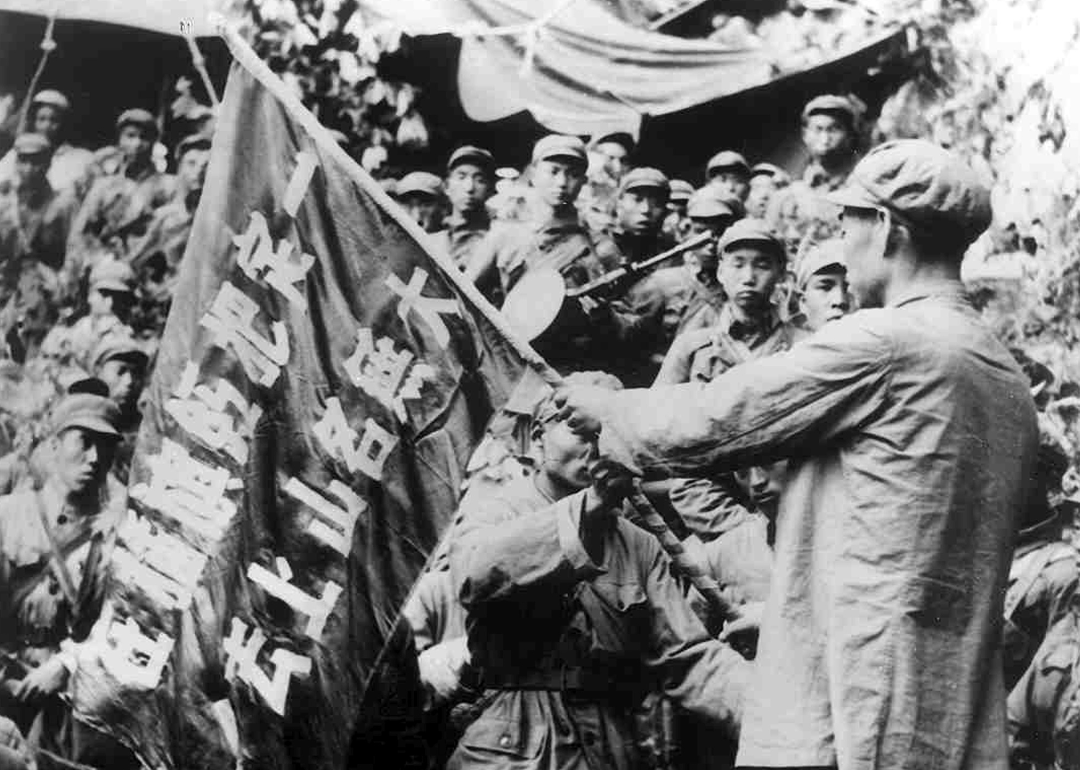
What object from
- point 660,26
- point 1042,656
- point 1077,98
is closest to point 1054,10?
point 1077,98

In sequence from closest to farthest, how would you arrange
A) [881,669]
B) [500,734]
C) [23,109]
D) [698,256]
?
[881,669], [500,734], [698,256], [23,109]

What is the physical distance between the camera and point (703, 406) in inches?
228

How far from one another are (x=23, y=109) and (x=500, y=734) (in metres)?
3.21

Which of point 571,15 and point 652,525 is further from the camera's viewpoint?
point 571,15

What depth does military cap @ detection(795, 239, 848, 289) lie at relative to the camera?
7.06m

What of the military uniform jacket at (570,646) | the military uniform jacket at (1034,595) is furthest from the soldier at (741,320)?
the military uniform jacket at (1034,595)

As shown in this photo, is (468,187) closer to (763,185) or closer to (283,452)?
(763,185)

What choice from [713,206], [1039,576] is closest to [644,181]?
[713,206]

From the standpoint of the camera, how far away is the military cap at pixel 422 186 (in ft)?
24.4

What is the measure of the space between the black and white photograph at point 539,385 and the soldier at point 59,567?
15 mm

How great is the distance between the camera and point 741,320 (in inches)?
280

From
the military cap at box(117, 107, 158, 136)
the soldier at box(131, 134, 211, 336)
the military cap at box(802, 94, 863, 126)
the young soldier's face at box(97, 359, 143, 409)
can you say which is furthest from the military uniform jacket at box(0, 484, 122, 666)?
the military cap at box(802, 94, 863, 126)

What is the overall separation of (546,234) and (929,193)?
1.79 meters

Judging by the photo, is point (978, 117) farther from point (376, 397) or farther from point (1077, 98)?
point (376, 397)
